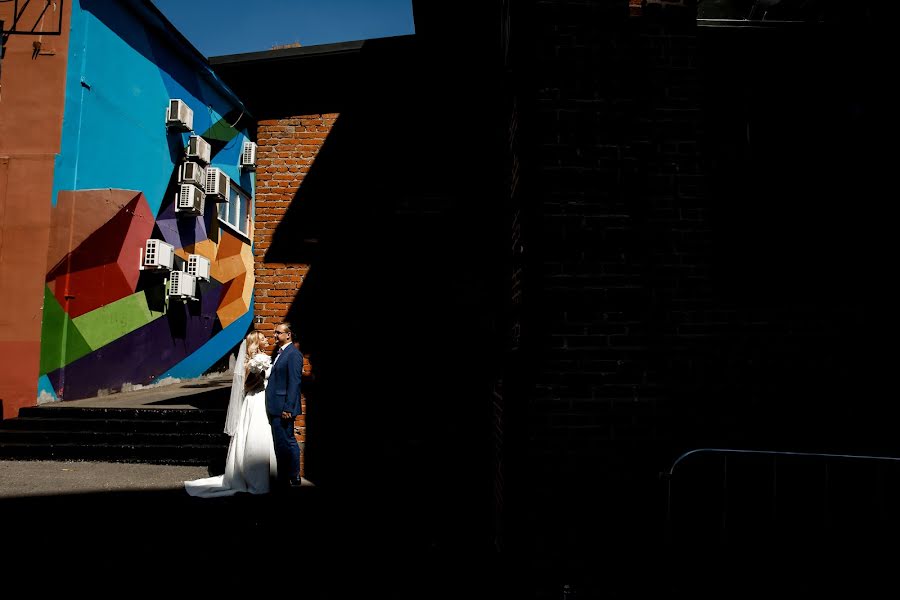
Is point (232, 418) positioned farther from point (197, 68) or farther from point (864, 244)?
point (197, 68)

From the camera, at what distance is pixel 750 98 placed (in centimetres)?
342

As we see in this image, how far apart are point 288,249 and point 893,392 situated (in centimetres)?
599

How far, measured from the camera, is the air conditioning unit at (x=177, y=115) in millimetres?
11422

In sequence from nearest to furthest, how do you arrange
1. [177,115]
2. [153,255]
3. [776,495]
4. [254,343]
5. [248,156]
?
1. [776,495]
2. [254,343]
3. [153,255]
4. [177,115]
5. [248,156]

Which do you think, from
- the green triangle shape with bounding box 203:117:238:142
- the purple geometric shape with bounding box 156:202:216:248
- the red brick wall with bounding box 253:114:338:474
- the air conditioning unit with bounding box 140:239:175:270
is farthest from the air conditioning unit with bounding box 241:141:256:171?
the red brick wall with bounding box 253:114:338:474

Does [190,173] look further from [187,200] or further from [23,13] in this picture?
[23,13]

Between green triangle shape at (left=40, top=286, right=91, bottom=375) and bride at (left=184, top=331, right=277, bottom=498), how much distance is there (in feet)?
14.5

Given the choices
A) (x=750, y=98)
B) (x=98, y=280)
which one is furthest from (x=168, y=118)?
(x=750, y=98)

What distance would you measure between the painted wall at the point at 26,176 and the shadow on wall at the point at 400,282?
17.4 ft

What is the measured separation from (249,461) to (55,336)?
5388mm

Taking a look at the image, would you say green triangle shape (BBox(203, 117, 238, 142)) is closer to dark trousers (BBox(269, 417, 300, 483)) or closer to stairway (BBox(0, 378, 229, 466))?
stairway (BBox(0, 378, 229, 466))

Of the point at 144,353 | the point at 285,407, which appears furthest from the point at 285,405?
the point at 144,353

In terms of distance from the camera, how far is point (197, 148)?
479 inches

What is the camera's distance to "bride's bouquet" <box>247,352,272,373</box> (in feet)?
20.1
